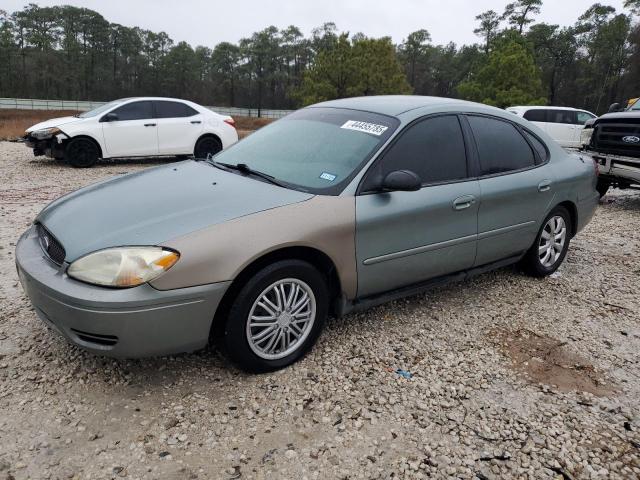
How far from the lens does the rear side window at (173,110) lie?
1033cm

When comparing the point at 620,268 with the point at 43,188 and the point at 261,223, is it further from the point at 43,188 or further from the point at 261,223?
the point at 43,188

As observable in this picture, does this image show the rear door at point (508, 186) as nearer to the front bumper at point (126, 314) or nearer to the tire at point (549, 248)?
the tire at point (549, 248)

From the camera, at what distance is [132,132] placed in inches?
396

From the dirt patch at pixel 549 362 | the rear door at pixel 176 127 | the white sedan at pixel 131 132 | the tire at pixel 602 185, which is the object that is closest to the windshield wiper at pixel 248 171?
the dirt patch at pixel 549 362

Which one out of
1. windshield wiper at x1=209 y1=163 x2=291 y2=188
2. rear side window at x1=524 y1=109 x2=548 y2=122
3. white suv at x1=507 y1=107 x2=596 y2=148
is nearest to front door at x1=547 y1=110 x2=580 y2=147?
white suv at x1=507 y1=107 x2=596 y2=148

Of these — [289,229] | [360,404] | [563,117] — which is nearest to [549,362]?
[360,404]

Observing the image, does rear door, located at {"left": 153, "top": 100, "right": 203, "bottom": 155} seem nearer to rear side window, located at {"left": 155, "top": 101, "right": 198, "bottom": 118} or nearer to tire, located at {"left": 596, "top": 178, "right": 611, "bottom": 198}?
rear side window, located at {"left": 155, "top": 101, "right": 198, "bottom": 118}

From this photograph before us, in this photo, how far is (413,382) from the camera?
2832mm

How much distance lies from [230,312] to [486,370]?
162cm

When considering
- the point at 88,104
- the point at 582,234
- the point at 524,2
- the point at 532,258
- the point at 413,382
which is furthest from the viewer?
the point at 524,2

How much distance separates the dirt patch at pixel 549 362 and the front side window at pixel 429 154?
122 cm

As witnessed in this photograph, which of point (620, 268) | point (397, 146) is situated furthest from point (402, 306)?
point (620, 268)

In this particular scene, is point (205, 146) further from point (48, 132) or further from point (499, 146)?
point (499, 146)

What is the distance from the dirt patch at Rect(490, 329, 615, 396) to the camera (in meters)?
2.90
